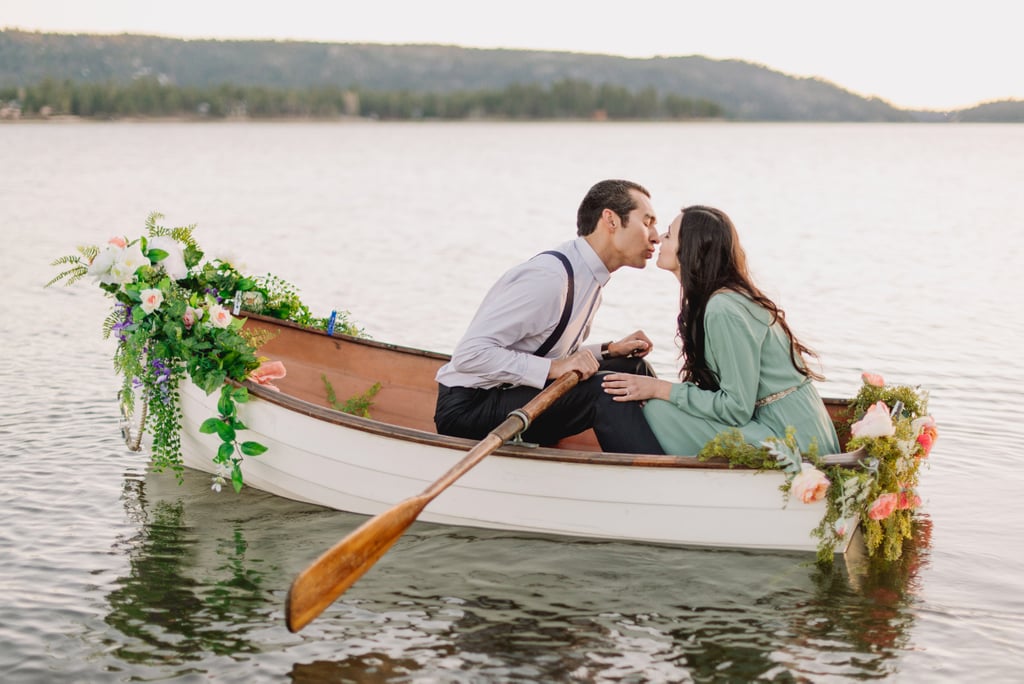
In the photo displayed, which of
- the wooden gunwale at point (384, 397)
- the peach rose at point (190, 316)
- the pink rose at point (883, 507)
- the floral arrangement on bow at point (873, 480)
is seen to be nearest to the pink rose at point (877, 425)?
the floral arrangement on bow at point (873, 480)

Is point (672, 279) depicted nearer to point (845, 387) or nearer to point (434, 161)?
point (845, 387)

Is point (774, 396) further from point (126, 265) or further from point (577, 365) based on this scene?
point (126, 265)

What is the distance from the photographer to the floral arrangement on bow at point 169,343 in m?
6.90

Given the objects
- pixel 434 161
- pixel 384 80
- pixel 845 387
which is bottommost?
pixel 845 387

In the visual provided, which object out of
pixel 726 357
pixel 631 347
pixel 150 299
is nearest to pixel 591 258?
pixel 631 347

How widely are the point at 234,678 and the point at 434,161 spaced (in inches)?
2315

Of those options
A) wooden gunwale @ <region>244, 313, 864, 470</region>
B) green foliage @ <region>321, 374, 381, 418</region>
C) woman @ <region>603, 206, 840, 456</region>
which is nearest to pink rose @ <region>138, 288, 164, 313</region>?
wooden gunwale @ <region>244, 313, 864, 470</region>

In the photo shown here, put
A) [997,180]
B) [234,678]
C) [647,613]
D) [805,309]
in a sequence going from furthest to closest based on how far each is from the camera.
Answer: [997,180] < [805,309] < [647,613] < [234,678]

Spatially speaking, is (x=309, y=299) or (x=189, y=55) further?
(x=189, y=55)

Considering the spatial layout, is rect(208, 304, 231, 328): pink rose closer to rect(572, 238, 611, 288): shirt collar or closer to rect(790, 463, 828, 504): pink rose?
rect(572, 238, 611, 288): shirt collar

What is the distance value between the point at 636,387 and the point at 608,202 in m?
1.06

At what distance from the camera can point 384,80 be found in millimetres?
152750

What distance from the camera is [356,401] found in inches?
318

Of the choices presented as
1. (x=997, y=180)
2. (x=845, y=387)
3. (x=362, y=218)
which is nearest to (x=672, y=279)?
(x=845, y=387)
